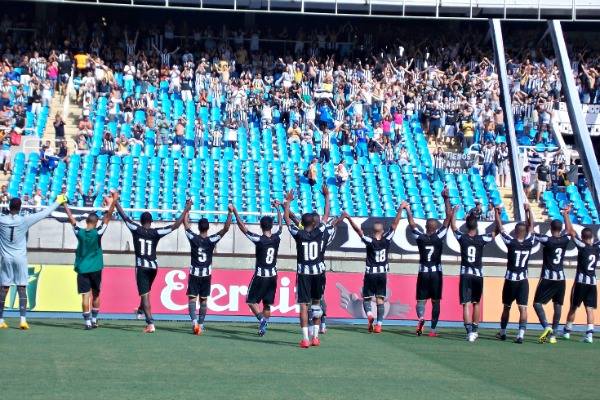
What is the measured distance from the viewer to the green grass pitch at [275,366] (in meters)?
12.2

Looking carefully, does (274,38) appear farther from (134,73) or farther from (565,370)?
(565,370)

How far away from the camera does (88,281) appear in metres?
18.8

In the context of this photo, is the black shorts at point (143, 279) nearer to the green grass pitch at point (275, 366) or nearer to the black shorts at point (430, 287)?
the green grass pitch at point (275, 366)

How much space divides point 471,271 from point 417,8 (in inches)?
775

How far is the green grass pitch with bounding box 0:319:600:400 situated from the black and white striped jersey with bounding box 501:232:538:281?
121cm

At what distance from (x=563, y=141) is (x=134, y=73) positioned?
14.3m

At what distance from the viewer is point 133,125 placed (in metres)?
34.1

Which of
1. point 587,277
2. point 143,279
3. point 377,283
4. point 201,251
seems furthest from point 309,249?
point 587,277

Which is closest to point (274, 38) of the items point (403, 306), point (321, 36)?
point (321, 36)

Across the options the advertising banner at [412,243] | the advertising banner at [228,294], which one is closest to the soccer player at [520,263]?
the advertising banner at [228,294]

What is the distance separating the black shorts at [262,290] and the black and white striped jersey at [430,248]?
2.76 meters

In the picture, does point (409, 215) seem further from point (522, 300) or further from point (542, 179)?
point (542, 179)

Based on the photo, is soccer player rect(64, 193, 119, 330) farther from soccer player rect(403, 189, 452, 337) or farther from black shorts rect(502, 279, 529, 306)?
black shorts rect(502, 279, 529, 306)

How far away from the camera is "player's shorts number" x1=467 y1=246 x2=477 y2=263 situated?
19.5 metres
